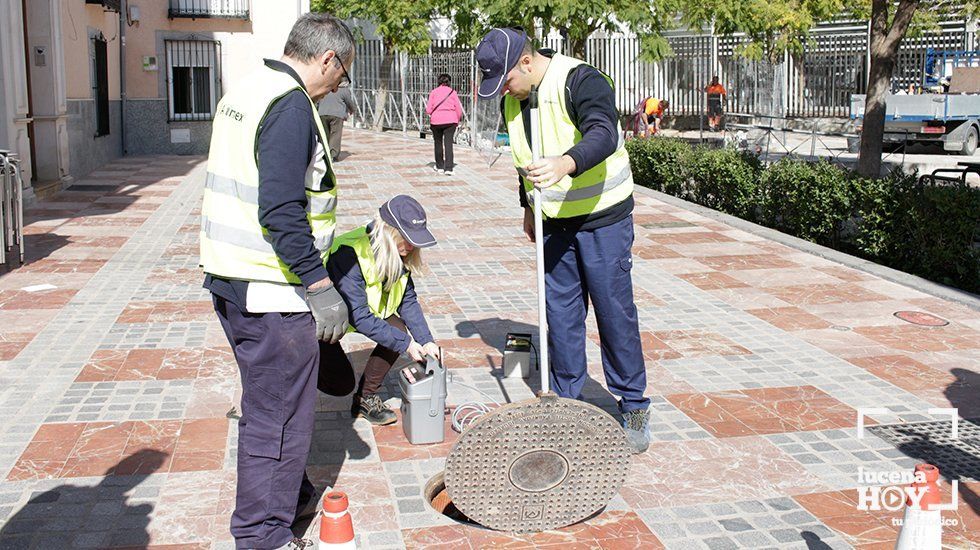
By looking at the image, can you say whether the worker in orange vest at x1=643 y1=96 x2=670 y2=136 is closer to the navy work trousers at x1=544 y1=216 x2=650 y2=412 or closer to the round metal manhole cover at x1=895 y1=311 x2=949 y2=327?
the round metal manhole cover at x1=895 y1=311 x2=949 y2=327

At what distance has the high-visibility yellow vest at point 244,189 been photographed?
3562 millimetres

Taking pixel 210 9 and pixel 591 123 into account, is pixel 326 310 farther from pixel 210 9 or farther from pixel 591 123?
pixel 210 9

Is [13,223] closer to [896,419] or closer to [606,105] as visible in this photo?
[606,105]

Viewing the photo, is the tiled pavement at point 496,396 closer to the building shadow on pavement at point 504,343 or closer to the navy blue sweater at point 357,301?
the building shadow on pavement at point 504,343

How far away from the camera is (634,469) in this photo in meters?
4.91

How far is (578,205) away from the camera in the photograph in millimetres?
4844

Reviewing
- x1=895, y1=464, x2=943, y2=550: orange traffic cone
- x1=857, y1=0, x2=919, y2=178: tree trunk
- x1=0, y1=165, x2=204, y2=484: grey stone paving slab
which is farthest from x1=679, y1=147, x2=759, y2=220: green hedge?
x1=895, y1=464, x2=943, y2=550: orange traffic cone

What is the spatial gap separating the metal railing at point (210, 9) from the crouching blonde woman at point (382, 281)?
19153mm

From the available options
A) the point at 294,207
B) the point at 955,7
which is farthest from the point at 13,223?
the point at 955,7

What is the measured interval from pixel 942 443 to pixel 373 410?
273 cm

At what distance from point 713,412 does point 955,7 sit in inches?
906

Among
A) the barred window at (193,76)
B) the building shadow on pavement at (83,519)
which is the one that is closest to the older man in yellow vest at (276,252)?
the building shadow on pavement at (83,519)

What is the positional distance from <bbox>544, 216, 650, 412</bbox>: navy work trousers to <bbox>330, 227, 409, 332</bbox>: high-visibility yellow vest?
0.70m

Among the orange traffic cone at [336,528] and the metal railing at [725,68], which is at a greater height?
the metal railing at [725,68]
